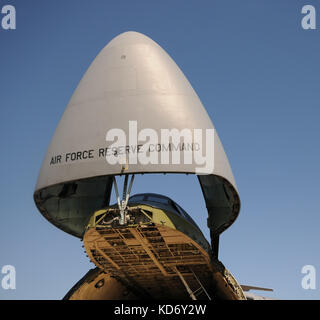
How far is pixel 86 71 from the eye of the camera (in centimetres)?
2269

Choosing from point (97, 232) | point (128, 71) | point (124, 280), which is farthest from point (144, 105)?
point (124, 280)

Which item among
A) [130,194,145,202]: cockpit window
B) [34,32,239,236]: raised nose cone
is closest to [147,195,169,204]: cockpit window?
[130,194,145,202]: cockpit window

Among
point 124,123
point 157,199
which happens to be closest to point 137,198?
point 157,199

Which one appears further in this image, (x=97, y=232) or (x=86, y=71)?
(x=86, y=71)

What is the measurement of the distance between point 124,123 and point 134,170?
2.43 m

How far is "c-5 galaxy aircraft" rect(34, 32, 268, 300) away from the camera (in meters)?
18.5

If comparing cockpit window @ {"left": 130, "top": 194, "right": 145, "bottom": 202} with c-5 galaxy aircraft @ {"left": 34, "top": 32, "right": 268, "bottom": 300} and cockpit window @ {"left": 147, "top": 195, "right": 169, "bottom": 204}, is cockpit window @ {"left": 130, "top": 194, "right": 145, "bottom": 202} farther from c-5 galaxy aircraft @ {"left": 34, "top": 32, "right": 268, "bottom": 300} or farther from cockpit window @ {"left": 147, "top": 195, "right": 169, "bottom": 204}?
cockpit window @ {"left": 147, "top": 195, "right": 169, "bottom": 204}

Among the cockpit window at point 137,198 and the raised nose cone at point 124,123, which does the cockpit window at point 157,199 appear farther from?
the raised nose cone at point 124,123

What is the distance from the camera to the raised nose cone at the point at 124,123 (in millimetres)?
18594

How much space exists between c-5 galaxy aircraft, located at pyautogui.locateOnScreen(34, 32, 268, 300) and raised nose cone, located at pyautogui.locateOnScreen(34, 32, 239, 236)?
0.04 m
